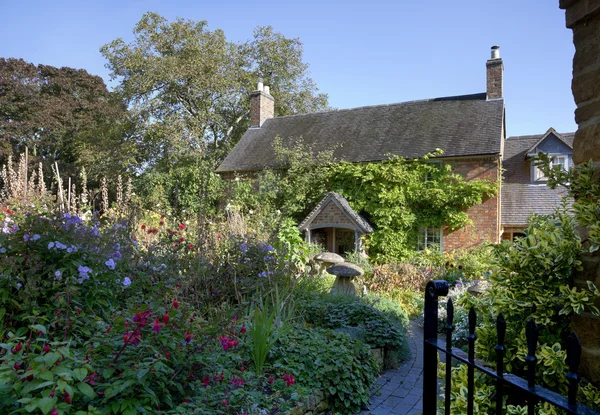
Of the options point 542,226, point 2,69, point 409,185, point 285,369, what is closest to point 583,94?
point 542,226

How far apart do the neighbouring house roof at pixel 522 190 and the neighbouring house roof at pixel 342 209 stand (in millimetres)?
5344

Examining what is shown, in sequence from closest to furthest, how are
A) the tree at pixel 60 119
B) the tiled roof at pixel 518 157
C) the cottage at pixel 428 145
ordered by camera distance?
the cottage at pixel 428 145
the tiled roof at pixel 518 157
the tree at pixel 60 119

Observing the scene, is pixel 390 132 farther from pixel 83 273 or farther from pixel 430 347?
pixel 430 347

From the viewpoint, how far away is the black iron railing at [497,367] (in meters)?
1.07

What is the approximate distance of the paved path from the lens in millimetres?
4047

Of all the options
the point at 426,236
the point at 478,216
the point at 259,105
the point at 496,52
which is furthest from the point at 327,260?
the point at 259,105

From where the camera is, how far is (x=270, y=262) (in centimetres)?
580

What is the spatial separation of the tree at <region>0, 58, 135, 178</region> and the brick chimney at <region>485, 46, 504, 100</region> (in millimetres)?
17340

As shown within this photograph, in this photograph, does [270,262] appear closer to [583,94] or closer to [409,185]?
[583,94]

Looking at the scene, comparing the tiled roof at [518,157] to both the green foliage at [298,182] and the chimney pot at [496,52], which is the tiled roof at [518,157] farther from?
the green foliage at [298,182]

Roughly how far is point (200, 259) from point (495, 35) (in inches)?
564

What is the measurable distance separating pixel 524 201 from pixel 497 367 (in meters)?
16.2

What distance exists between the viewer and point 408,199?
13828 millimetres

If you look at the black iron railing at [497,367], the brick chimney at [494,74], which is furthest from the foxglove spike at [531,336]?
the brick chimney at [494,74]
